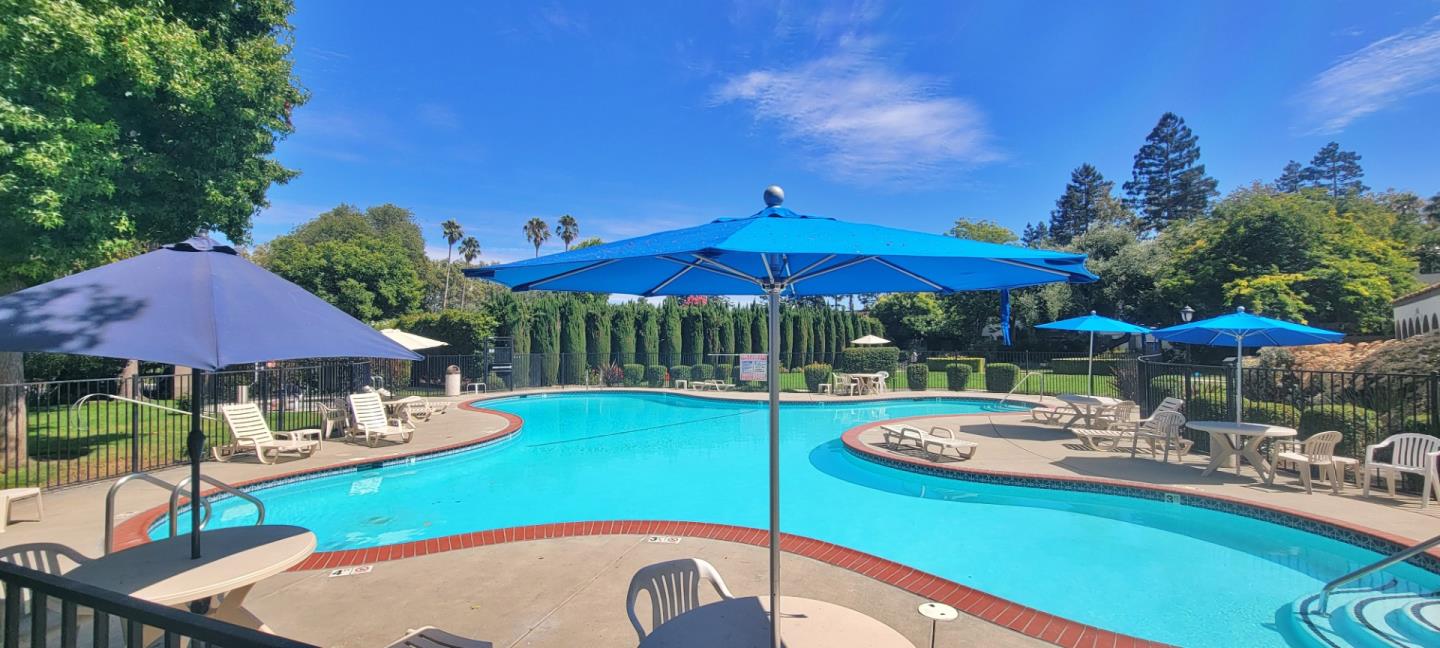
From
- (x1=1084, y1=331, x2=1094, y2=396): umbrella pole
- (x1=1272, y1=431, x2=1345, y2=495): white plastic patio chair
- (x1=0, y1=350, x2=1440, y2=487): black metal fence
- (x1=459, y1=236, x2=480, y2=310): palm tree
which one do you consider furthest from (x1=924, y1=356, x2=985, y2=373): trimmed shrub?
(x1=459, y1=236, x2=480, y2=310): palm tree

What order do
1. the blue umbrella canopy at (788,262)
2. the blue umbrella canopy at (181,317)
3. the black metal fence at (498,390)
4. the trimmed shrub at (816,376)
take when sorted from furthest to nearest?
the trimmed shrub at (816,376)
the black metal fence at (498,390)
the blue umbrella canopy at (181,317)
the blue umbrella canopy at (788,262)

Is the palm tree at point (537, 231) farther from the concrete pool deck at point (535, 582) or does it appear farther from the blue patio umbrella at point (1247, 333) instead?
the blue patio umbrella at point (1247, 333)

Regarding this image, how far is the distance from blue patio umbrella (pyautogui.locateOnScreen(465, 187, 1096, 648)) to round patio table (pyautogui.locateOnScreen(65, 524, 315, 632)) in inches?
67.1

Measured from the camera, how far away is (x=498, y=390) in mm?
21078

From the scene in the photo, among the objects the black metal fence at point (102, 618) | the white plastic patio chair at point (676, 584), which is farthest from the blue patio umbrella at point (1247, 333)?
the black metal fence at point (102, 618)

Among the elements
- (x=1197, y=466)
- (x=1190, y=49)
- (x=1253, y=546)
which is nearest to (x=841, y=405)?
(x=1197, y=466)

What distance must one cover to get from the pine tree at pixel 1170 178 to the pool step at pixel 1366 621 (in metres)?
56.3

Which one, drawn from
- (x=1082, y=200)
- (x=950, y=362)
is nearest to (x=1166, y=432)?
(x=950, y=362)

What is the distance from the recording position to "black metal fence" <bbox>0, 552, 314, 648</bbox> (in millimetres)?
1125

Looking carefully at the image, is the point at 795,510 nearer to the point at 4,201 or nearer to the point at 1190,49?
the point at 4,201

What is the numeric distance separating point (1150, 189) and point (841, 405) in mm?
51050

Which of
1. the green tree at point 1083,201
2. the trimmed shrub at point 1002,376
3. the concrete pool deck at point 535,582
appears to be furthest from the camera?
the green tree at point 1083,201

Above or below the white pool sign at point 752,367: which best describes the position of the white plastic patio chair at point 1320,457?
below

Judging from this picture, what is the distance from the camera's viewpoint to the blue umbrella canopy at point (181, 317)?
2189mm
